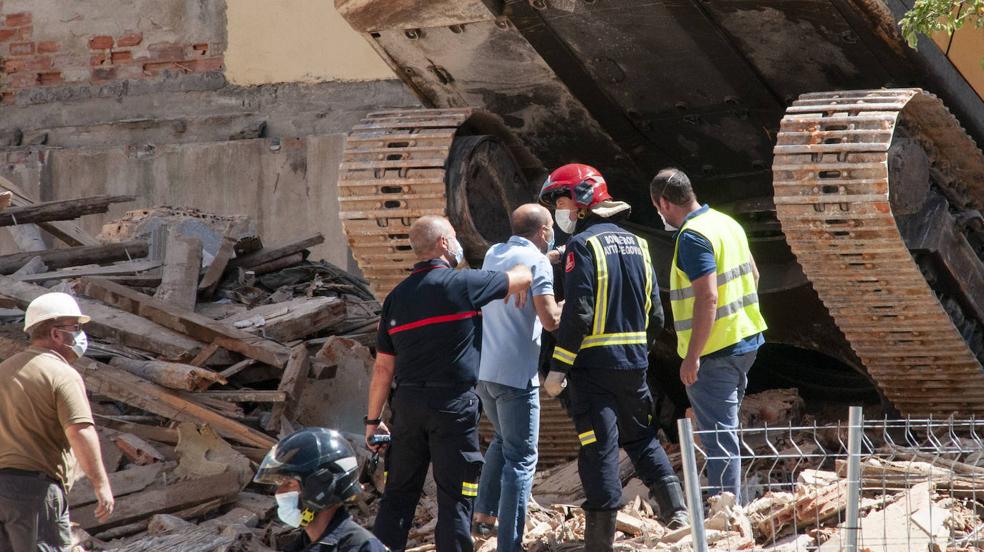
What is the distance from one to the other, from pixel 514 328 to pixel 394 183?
207 cm

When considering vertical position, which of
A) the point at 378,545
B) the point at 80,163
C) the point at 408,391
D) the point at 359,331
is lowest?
the point at 378,545

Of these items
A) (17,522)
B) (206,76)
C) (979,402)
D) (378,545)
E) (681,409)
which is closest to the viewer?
(378,545)

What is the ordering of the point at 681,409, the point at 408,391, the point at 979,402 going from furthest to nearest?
1. the point at 681,409
2. the point at 979,402
3. the point at 408,391

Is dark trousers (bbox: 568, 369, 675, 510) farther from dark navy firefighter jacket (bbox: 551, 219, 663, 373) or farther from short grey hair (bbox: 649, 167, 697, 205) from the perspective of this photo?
short grey hair (bbox: 649, 167, 697, 205)

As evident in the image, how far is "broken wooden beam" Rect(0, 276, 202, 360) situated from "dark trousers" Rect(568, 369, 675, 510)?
363 cm

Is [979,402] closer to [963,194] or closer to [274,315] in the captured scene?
[963,194]

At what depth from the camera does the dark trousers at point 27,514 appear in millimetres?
5746

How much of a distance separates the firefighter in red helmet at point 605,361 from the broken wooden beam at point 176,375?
2836 millimetres

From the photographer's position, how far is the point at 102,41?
15188 mm

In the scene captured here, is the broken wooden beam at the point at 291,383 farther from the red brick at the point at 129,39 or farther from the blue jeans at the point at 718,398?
the red brick at the point at 129,39

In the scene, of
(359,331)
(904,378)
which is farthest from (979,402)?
(359,331)

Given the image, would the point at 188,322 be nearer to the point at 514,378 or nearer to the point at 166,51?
the point at 514,378

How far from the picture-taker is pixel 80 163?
1512cm

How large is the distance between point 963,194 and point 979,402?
114cm
